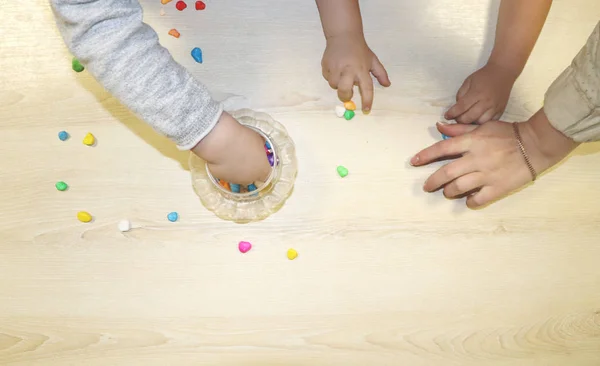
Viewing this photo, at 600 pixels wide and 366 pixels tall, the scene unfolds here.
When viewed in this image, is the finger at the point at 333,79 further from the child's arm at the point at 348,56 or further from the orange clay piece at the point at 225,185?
the orange clay piece at the point at 225,185

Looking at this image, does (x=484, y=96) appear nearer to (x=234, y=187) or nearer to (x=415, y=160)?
(x=415, y=160)

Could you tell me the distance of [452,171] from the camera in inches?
29.1

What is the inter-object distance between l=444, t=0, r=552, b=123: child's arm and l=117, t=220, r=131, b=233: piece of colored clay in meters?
0.49

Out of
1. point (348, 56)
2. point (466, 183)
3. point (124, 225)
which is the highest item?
point (348, 56)

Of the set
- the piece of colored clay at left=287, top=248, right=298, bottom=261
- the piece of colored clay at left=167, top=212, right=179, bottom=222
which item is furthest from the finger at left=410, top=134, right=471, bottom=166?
Answer: the piece of colored clay at left=167, top=212, right=179, bottom=222

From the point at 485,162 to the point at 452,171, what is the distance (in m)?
0.05

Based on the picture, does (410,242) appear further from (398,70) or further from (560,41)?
(560,41)

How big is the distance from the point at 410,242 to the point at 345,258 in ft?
0.31

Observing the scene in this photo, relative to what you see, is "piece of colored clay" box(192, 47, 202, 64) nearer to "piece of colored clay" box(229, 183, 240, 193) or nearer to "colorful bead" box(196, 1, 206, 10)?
"colorful bead" box(196, 1, 206, 10)

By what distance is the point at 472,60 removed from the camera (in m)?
0.80

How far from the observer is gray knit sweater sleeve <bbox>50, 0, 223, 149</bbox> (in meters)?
0.51

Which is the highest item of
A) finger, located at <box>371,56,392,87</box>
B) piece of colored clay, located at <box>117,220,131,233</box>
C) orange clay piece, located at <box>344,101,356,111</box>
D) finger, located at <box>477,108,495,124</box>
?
finger, located at <box>371,56,392,87</box>

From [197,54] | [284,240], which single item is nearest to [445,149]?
[284,240]

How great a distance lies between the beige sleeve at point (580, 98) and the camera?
562 millimetres
